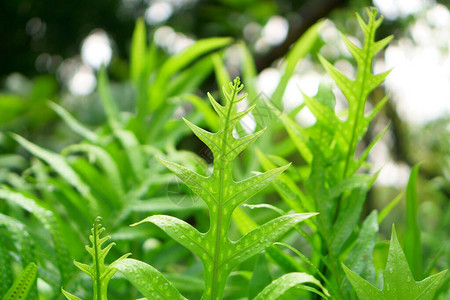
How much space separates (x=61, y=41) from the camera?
1.71m

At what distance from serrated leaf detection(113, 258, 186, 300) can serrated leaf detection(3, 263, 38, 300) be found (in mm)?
63

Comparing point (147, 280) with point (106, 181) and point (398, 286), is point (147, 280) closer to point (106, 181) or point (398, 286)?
point (398, 286)

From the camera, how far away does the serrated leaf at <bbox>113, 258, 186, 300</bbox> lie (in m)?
0.20

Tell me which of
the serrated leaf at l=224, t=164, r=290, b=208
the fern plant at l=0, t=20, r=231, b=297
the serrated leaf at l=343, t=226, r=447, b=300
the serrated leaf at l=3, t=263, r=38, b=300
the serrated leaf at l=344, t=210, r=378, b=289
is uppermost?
the fern plant at l=0, t=20, r=231, b=297

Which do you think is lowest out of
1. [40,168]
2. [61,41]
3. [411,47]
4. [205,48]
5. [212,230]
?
[212,230]

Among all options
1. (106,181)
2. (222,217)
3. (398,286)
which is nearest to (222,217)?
(222,217)

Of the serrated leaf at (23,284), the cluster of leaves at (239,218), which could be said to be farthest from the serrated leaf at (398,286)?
the serrated leaf at (23,284)

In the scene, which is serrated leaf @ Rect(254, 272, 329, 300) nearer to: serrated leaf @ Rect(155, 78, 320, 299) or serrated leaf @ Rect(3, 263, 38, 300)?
serrated leaf @ Rect(155, 78, 320, 299)

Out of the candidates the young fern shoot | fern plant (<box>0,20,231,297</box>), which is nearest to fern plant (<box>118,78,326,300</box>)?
the young fern shoot

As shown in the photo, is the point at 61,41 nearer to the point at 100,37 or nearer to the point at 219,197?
the point at 100,37

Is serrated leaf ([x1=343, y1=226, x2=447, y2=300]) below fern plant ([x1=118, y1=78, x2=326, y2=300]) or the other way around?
below

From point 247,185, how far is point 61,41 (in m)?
1.72

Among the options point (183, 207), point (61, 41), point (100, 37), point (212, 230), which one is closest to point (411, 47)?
point (100, 37)

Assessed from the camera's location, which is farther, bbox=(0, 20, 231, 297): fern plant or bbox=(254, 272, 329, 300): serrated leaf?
bbox=(0, 20, 231, 297): fern plant
